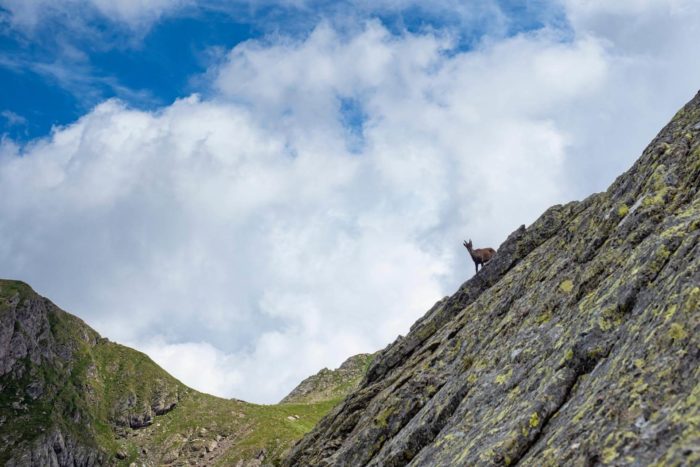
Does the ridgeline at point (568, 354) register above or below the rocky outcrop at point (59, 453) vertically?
below

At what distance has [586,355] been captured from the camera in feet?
51.6

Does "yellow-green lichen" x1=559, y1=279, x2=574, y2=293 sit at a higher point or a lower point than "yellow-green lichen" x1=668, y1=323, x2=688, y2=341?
higher

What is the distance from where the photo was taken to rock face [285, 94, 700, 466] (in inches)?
453

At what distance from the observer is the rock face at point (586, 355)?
1152 centimetres

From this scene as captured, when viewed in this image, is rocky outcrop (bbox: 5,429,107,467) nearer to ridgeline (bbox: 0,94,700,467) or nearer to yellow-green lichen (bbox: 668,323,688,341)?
ridgeline (bbox: 0,94,700,467)

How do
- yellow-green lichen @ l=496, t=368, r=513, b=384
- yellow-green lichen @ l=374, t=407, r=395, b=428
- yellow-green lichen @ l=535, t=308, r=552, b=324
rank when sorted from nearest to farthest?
yellow-green lichen @ l=496, t=368, r=513, b=384 < yellow-green lichen @ l=535, t=308, r=552, b=324 < yellow-green lichen @ l=374, t=407, r=395, b=428

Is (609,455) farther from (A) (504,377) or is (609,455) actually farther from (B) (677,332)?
(A) (504,377)

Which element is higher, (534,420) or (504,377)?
(504,377)

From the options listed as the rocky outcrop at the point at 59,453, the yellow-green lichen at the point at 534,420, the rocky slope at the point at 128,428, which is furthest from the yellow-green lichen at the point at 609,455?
the rocky outcrop at the point at 59,453

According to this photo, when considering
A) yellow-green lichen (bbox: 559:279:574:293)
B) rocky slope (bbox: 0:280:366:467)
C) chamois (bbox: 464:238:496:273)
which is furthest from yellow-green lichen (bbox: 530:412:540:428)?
rocky slope (bbox: 0:280:366:467)

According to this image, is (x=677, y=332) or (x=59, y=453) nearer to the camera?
(x=677, y=332)

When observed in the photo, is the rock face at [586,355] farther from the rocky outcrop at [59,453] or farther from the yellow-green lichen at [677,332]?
the rocky outcrop at [59,453]

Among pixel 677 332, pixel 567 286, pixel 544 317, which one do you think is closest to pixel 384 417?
pixel 544 317

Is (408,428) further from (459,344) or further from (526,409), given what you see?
(526,409)
